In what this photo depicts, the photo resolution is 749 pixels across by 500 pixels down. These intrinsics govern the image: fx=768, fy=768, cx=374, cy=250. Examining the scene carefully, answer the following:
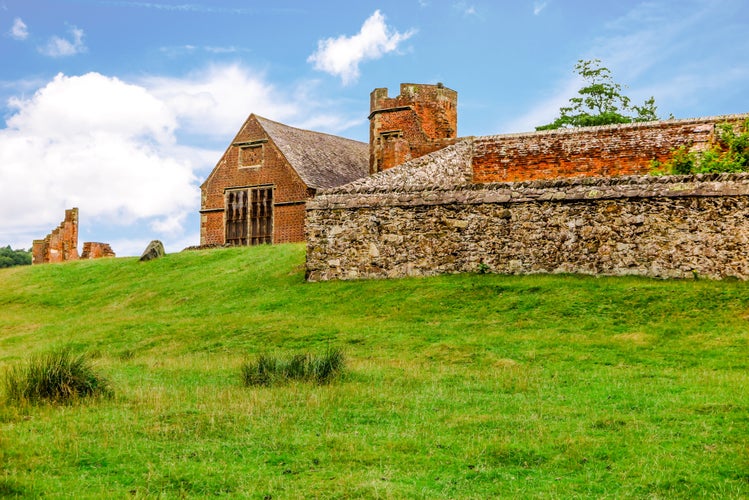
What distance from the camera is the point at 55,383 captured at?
11953 mm

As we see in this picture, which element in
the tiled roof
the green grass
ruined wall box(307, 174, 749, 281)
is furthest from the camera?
the tiled roof

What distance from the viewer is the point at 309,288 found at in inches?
908

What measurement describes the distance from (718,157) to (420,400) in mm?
16634

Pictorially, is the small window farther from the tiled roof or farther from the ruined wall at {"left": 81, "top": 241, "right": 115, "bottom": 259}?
the tiled roof

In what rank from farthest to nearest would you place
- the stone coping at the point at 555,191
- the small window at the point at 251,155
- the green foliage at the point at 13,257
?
the green foliage at the point at 13,257
the small window at the point at 251,155
the stone coping at the point at 555,191

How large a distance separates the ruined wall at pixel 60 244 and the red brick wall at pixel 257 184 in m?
10.5

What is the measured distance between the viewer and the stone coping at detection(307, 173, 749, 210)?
762 inches

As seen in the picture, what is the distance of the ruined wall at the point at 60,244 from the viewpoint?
49.1 meters

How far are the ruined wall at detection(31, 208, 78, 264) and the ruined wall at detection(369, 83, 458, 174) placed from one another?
2330cm

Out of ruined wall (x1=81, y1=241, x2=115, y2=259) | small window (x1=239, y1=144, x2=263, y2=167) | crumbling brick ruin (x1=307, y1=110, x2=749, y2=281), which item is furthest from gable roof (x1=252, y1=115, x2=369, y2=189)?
crumbling brick ruin (x1=307, y1=110, x2=749, y2=281)

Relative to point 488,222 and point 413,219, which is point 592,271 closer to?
point 488,222

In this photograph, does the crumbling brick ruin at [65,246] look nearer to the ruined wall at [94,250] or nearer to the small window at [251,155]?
the ruined wall at [94,250]

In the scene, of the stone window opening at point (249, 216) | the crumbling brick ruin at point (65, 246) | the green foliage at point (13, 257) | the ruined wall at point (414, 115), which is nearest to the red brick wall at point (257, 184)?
the stone window opening at point (249, 216)

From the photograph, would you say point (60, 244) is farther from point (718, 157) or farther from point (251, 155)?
point (718, 157)
